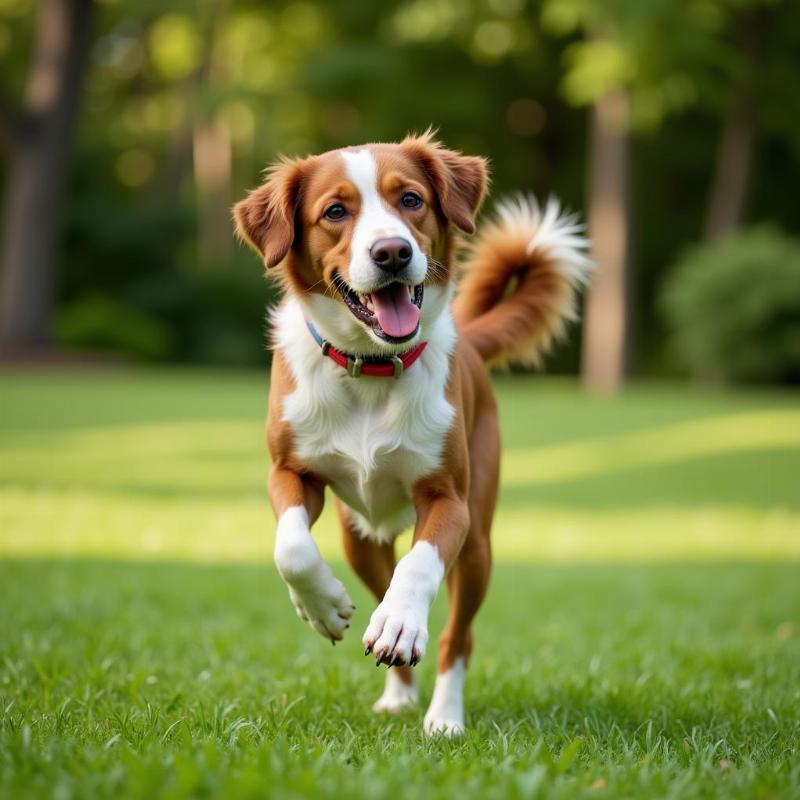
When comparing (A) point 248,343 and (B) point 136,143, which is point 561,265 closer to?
(A) point 248,343

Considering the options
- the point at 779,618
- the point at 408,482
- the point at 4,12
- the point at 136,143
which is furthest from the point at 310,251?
the point at 136,143

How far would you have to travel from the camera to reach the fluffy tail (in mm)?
5672

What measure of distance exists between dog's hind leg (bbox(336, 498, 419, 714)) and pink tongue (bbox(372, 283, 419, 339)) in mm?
926

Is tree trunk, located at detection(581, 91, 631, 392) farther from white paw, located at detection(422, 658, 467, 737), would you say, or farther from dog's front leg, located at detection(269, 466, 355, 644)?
dog's front leg, located at detection(269, 466, 355, 644)

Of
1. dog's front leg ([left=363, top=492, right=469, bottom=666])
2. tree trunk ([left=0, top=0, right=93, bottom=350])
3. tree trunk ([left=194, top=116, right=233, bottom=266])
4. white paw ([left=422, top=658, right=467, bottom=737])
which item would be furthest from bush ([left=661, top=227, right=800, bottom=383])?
dog's front leg ([left=363, top=492, right=469, bottom=666])

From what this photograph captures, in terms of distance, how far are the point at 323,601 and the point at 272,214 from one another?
59.7 inches

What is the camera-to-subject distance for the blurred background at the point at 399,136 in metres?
25.2

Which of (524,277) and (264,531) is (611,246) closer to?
(264,531)

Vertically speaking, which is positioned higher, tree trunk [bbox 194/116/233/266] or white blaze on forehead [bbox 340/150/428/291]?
tree trunk [bbox 194/116/233/266]

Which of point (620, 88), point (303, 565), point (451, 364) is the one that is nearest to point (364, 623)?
point (451, 364)

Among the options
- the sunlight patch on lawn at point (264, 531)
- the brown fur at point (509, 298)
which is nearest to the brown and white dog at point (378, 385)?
the brown fur at point (509, 298)

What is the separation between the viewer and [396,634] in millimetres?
3637

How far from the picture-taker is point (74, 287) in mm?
33312

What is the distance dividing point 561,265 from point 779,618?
3174 millimetres
